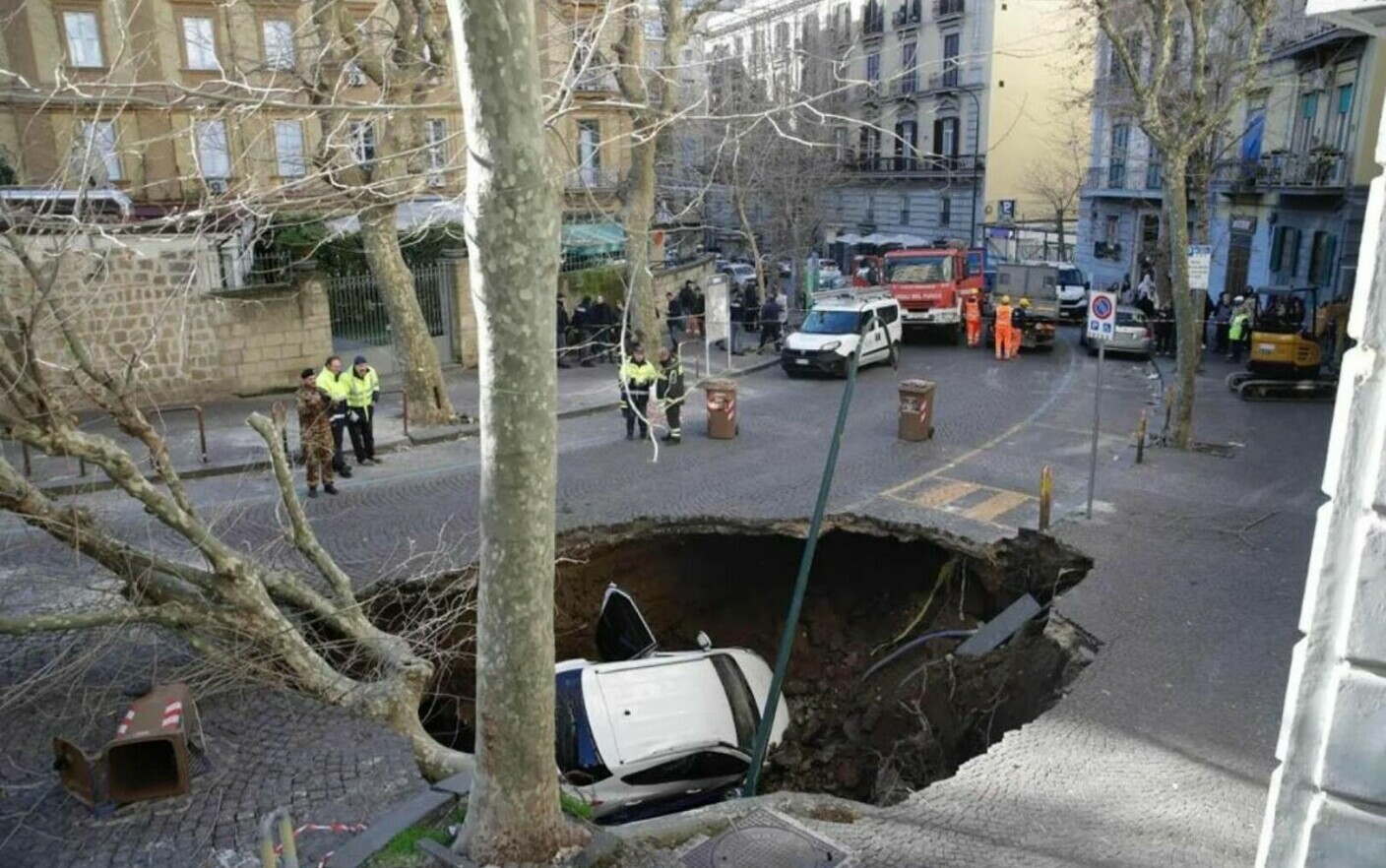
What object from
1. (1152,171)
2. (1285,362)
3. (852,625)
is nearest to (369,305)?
(852,625)

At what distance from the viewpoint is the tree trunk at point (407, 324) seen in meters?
16.1

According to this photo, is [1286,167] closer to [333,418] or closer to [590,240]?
[590,240]

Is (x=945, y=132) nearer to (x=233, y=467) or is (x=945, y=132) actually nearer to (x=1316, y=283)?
(x=1316, y=283)

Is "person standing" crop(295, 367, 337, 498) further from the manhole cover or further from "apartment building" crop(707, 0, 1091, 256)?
"apartment building" crop(707, 0, 1091, 256)

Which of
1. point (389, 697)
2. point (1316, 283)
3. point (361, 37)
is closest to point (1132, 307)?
point (1316, 283)

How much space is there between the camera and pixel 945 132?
160 feet

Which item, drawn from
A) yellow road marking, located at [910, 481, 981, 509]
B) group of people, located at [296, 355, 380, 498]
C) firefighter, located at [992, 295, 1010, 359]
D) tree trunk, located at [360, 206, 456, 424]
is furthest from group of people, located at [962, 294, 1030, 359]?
group of people, located at [296, 355, 380, 498]

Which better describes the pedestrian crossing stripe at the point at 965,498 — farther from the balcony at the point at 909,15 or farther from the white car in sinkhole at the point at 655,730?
the balcony at the point at 909,15

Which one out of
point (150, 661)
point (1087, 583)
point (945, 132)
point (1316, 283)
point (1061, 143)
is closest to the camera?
point (150, 661)

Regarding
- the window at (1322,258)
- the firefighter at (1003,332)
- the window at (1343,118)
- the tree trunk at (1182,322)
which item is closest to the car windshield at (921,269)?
the firefighter at (1003,332)

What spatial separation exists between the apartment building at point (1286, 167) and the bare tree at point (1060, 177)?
18.8 ft

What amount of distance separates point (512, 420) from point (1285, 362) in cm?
2049

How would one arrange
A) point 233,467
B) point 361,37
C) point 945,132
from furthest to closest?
1. point 945,132
2. point 233,467
3. point 361,37

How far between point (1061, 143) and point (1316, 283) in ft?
63.5
